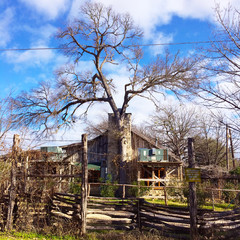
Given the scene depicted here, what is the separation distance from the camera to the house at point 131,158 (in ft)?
73.3

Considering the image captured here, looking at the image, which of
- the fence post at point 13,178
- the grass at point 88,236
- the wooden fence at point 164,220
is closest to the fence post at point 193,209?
the wooden fence at point 164,220

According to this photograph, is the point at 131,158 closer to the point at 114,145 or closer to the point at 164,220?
the point at 114,145

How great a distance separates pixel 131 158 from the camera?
24125mm

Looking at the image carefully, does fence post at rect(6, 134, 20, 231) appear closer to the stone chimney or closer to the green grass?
the green grass

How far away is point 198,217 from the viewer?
7180 mm

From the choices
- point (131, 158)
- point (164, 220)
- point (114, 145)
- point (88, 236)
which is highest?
point (114, 145)

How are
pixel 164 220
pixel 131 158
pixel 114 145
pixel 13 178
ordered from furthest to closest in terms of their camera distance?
pixel 114 145, pixel 131 158, pixel 13 178, pixel 164 220

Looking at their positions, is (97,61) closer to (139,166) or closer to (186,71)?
(186,71)

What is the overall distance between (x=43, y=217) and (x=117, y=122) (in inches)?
578

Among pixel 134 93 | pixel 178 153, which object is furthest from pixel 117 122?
pixel 178 153

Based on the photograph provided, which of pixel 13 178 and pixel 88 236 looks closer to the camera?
pixel 88 236

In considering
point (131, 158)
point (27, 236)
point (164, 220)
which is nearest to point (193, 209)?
point (164, 220)

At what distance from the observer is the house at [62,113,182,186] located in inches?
880

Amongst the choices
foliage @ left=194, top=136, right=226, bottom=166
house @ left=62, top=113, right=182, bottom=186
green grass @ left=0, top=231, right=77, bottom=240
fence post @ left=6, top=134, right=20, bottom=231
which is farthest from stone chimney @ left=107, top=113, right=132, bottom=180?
green grass @ left=0, top=231, right=77, bottom=240
